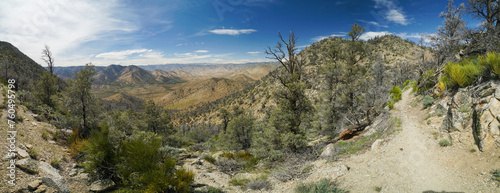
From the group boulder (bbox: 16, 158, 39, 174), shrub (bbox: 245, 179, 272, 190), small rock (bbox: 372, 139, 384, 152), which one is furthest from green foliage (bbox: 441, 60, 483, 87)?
boulder (bbox: 16, 158, 39, 174)

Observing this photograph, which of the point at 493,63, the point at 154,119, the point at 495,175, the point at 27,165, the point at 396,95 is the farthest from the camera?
the point at 154,119

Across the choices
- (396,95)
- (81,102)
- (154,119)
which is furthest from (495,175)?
(154,119)

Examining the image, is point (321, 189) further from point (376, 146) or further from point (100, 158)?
point (100, 158)

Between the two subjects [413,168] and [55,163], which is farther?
[55,163]

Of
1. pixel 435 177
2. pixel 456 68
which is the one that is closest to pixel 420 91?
pixel 456 68

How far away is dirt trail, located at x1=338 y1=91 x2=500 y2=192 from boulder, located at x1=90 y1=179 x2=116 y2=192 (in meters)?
9.16

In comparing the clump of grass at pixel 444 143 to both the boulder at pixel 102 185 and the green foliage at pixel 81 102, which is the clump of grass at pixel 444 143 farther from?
the green foliage at pixel 81 102

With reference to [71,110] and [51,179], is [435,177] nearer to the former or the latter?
[51,179]

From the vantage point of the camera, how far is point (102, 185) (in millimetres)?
6766

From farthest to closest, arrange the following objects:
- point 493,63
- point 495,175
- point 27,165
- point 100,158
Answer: point 493,63 → point 100,158 → point 27,165 → point 495,175

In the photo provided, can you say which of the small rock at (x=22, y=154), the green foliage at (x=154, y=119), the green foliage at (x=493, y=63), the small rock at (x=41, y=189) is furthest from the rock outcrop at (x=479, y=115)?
the green foliage at (x=154, y=119)

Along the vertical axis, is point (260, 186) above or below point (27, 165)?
below

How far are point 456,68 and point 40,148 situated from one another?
22664 mm

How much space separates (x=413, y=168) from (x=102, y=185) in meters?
12.1
